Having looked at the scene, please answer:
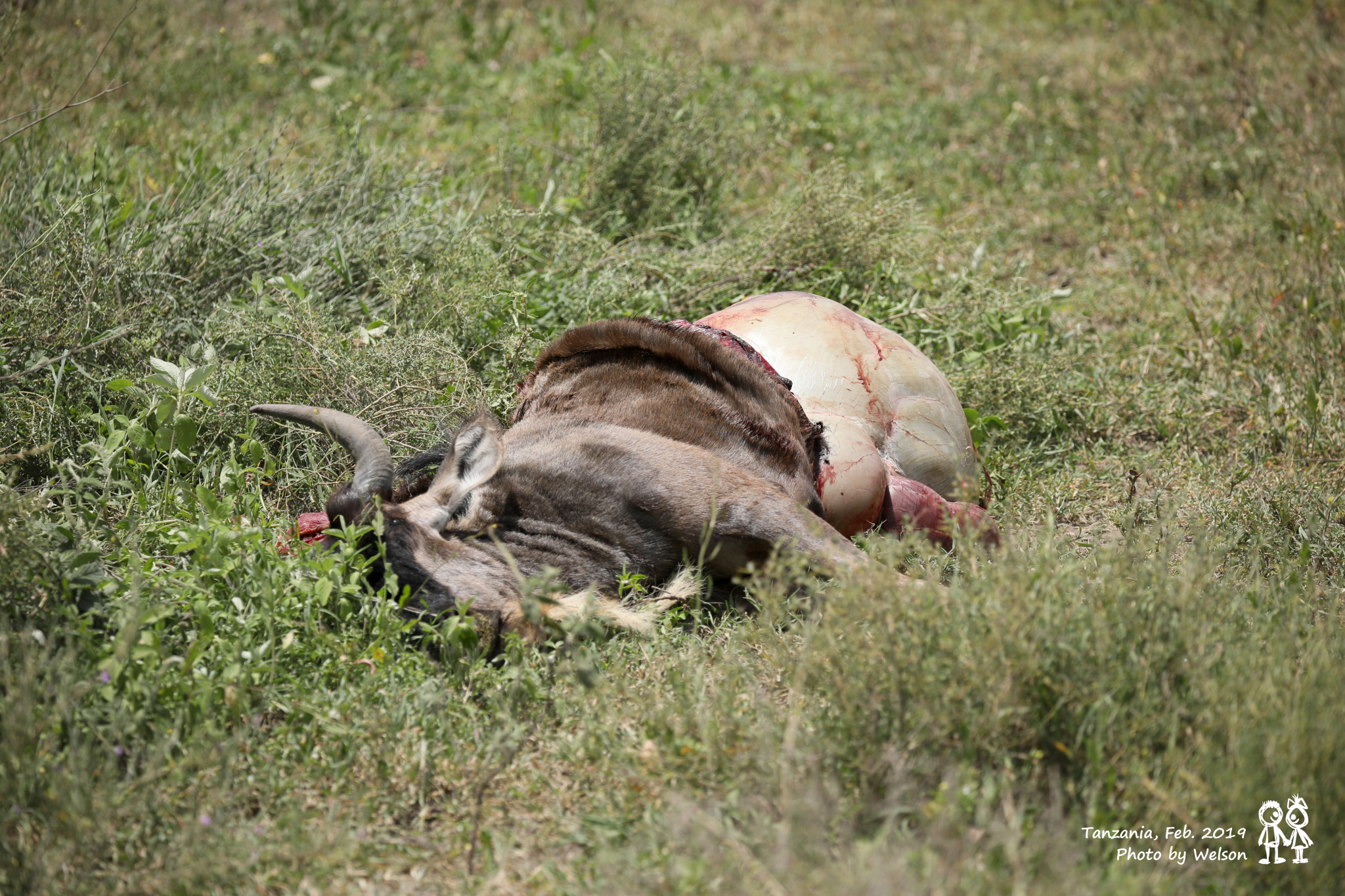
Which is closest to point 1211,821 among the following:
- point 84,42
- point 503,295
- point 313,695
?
point 313,695

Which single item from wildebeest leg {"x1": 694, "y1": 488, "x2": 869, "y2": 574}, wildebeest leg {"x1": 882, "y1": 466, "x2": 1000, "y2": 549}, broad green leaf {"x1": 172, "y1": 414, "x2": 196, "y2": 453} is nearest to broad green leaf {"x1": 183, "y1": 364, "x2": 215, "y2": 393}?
broad green leaf {"x1": 172, "y1": 414, "x2": 196, "y2": 453}

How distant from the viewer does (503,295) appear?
5.09 m

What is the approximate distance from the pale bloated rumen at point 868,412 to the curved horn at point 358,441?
5.43 feet

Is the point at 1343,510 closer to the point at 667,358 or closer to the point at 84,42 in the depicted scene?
the point at 667,358

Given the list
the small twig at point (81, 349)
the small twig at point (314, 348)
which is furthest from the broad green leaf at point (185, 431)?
the small twig at point (314, 348)

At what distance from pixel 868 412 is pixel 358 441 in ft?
6.79

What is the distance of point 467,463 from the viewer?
373 centimetres

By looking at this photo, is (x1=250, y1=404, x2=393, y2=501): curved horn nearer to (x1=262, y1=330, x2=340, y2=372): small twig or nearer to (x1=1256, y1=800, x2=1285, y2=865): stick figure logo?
(x1=262, y1=330, x2=340, y2=372): small twig

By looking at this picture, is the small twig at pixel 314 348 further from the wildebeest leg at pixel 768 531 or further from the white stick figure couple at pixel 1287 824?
the white stick figure couple at pixel 1287 824

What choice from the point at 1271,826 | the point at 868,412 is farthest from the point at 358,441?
the point at 1271,826

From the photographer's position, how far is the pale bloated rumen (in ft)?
13.3

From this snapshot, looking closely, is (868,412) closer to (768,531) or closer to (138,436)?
(768,531)

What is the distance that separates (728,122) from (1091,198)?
2.71 m

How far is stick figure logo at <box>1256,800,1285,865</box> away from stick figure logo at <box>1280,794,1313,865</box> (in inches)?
0.6
